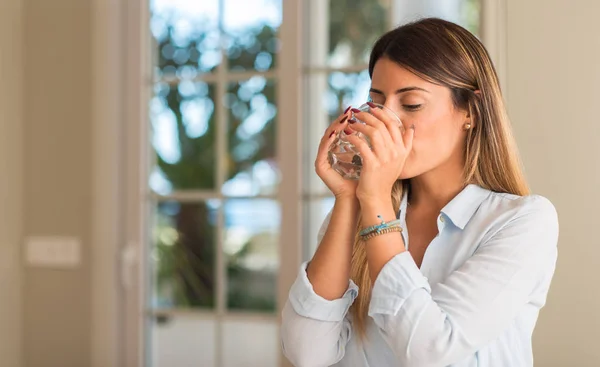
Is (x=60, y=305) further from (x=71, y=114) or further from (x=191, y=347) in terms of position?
(x=71, y=114)

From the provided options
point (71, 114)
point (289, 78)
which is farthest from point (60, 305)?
point (289, 78)

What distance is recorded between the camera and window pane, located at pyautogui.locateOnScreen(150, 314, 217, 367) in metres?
3.07

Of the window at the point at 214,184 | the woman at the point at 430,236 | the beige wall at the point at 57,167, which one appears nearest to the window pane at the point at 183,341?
the window at the point at 214,184

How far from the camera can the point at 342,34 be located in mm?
2926

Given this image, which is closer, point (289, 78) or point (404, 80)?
point (404, 80)

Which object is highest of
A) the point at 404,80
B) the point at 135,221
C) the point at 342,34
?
the point at 342,34

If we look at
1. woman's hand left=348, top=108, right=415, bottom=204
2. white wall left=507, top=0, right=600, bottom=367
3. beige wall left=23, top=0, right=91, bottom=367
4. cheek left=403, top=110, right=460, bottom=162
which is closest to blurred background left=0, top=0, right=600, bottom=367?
beige wall left=23, top=0, right=91, bottom=367

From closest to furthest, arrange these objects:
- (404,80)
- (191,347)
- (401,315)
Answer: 1. (401,315)
2. (404,80)
3. (191,347)

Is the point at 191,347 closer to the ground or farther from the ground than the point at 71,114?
closer to the ground

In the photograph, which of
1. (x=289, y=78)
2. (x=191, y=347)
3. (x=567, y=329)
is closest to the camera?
(x=567, y=329)

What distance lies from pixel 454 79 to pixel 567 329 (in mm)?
1234

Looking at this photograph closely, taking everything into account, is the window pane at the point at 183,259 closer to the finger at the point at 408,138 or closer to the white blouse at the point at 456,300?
the white blouse at the point at 456,300

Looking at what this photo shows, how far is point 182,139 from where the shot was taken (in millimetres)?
3303

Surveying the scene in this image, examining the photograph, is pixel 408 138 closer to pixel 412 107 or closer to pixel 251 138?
pixel 412 107
